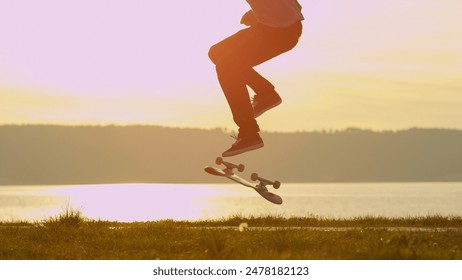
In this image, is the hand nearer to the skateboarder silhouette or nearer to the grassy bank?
the skateboarder silhouette

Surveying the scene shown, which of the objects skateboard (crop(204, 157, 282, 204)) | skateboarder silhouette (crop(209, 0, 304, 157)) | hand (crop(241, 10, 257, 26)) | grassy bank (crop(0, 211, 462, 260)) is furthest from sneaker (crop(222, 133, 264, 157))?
hand (crop(241, 10, 257, 26))

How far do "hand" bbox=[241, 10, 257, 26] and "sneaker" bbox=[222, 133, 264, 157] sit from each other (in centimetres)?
223

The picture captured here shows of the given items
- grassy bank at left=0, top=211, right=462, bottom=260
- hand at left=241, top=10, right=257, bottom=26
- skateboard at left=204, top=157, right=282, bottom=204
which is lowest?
grassy bank at left=0, top=211, right=462, bottom=260

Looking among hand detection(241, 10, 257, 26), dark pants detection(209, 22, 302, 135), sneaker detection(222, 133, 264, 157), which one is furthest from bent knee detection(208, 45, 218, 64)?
sneaker detection(222, 133, 264, 157)

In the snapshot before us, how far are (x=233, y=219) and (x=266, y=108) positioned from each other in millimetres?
8862

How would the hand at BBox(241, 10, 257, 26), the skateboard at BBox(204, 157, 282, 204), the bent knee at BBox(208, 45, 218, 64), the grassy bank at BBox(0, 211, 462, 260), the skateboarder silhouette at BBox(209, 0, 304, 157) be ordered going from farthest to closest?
the skateboard at BBox(204, 157, 282, 204) < the bent knee at BBox(208, 45, 218, 64) < the hand at BBox(241, 10, 257, 26) < the skateboarder silhouette at BBox(209, 0, 304, 157) < the grassy bank at BBox(0, 211, 462, 260)

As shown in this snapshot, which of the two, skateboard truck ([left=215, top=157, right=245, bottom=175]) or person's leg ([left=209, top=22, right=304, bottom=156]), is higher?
person's leg ([left=209, top=22, right=304, bottom=156])

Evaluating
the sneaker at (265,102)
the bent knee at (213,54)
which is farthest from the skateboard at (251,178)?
the bent knee at (213,54)

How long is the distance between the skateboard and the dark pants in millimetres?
906

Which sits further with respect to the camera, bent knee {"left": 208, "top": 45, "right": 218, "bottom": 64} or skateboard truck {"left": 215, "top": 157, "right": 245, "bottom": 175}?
skateboard truck {"left": 215, "top": 157, "right": 245, "bottom": 175}

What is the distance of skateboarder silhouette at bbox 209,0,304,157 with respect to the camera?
13227 mm

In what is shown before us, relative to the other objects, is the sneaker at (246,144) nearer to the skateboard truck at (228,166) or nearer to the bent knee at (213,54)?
the skateboard truck at (228,166)

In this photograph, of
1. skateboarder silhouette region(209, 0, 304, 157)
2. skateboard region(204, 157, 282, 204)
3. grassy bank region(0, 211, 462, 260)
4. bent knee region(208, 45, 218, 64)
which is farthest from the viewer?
skateboard region(204, 157, 282, 204)
